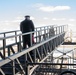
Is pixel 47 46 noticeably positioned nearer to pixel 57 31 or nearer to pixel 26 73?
pixel 57 31

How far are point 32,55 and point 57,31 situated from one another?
8.59 metres

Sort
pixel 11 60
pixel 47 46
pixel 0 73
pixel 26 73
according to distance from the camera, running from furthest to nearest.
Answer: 1. pixel 47 46
2. pixel 26 73
3. pixel 11 60
4. pixel 0 73

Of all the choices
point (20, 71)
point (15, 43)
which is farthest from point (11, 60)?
point (15, 43)

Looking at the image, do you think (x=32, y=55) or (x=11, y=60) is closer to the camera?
(x=11, y=60)

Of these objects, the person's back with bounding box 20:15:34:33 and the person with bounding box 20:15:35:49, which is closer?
the person with bounding box 20:15:35:49

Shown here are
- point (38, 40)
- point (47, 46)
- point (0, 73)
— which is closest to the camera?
point (0, 73)

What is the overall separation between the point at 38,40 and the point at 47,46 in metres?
1.73

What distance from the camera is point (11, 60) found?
7.67m

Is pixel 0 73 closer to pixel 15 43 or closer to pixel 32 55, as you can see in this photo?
pixel 15 43

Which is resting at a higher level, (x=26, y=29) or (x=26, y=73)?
(x=26, y=29)

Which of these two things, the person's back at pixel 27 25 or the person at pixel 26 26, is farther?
the person's back at pixel 27 25

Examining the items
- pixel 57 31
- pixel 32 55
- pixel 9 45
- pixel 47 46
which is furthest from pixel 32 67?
pixel 57 31

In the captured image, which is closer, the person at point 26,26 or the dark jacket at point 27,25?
the person at point 26,26

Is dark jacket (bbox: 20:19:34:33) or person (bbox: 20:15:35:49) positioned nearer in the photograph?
person (bbox: 20:15:35:49)
